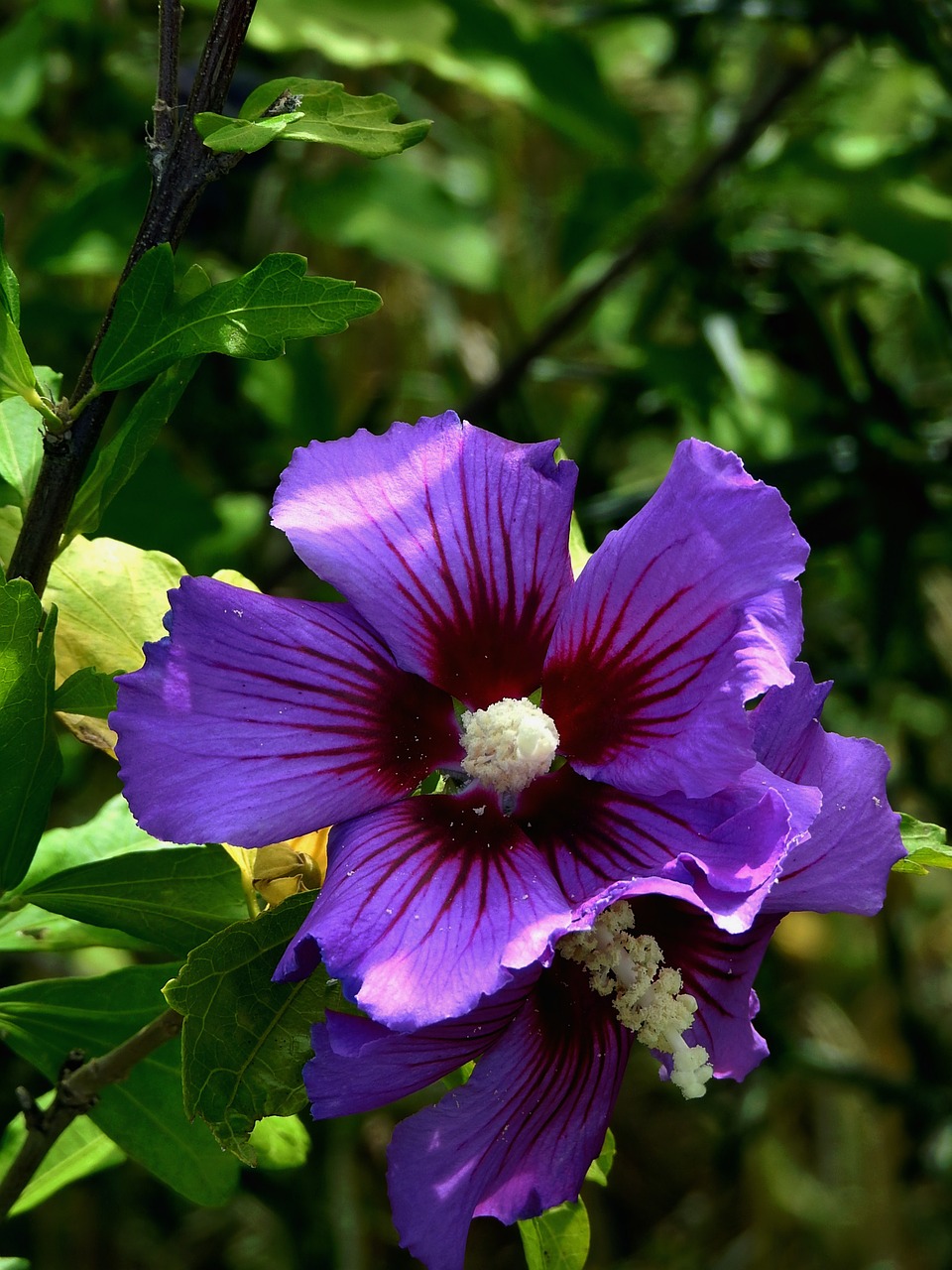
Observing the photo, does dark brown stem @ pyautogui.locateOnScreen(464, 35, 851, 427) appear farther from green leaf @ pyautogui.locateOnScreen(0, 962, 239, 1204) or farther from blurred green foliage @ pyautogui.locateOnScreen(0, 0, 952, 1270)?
green leaf @ pyautogui.locateOnScreen(0, 962, 239, 1204)

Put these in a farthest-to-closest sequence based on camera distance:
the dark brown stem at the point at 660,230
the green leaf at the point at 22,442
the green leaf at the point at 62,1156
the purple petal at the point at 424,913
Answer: the dark brown stem at the point at 660,230
the green leaf at the point at 62,1156
the green leaf at the point at 22,442
the purple petal at the point at 424,913

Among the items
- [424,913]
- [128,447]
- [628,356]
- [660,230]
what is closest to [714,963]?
[424,913]

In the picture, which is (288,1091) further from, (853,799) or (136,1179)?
(136,1179)

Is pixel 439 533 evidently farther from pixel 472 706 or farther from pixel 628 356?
pixel 628 356

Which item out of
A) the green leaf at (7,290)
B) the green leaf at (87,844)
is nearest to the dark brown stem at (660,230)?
the green leaf at (87,844)

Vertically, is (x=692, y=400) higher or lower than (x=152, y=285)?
lower

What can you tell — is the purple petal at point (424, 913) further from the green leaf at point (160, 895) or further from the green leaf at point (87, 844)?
the green leaf at point (87, 844)

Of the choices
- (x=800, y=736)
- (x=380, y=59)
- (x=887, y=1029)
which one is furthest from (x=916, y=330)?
(x=800, y=736)
